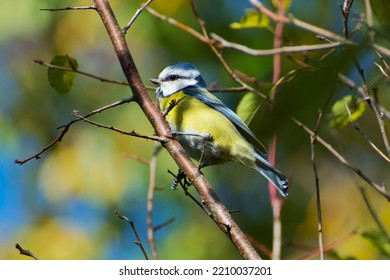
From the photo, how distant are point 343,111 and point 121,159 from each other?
2.84 m

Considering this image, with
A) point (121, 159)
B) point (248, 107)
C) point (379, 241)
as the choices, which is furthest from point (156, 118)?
point (121, 159)

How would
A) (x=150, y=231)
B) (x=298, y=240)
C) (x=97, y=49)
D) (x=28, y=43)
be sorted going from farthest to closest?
(x=28, y=43) → (x=97, y=49) → (x=298, y=240) → (x=150, y=231)

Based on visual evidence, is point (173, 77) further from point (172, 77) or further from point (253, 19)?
point (253, 19)

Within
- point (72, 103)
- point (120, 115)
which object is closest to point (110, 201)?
point (120, 115)

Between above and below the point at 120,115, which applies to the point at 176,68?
below

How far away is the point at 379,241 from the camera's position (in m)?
1.82

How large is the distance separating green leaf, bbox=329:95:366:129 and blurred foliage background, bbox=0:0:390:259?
6.08 ft

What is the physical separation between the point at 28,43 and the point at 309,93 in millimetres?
5129

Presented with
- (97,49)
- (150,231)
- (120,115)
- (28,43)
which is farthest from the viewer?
(28,43)

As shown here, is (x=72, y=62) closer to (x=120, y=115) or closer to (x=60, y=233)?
(x=120, y=115)

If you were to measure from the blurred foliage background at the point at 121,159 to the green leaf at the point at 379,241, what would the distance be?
1.86 m

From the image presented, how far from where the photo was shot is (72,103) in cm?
514

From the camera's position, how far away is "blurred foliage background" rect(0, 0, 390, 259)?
4.32 metres

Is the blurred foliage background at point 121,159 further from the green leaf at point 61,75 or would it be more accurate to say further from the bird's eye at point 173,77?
the green leaf at point 61,75
